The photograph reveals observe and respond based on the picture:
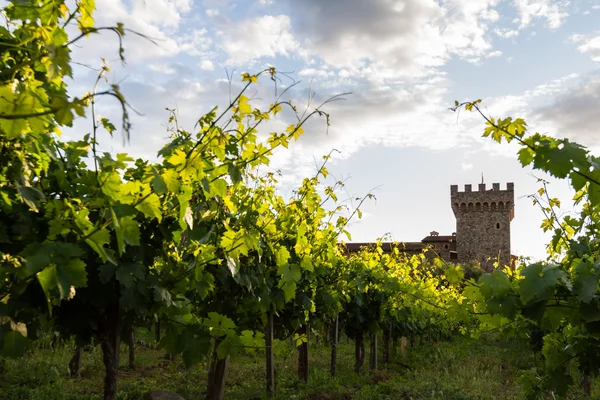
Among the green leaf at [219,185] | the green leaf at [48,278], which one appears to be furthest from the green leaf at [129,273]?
the green leaf at [48,278]

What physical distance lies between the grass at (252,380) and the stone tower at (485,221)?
1422 inches

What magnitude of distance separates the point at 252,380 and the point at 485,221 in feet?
144

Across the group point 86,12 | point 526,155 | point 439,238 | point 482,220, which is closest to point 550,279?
point 526,155

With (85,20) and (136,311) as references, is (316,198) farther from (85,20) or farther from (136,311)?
(85,20)

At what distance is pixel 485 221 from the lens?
50.6 metres

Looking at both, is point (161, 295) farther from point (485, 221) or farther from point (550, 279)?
point (485, 221)

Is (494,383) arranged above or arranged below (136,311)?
below

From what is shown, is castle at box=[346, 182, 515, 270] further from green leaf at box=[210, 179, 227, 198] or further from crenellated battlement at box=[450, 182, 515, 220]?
green leaf at box=[210, 179, 227, 198]

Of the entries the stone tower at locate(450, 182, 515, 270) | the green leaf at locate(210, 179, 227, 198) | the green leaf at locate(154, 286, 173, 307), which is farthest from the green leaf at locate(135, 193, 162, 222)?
the stone tower at locate(450, 182, 515, 270)

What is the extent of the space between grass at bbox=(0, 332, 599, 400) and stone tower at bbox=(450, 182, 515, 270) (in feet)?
118

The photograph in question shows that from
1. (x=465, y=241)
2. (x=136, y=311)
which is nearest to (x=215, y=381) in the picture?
(x=136, y=311)

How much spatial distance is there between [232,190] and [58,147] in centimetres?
249

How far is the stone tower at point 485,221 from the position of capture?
50250 millimetres

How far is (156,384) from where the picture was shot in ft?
34.7
